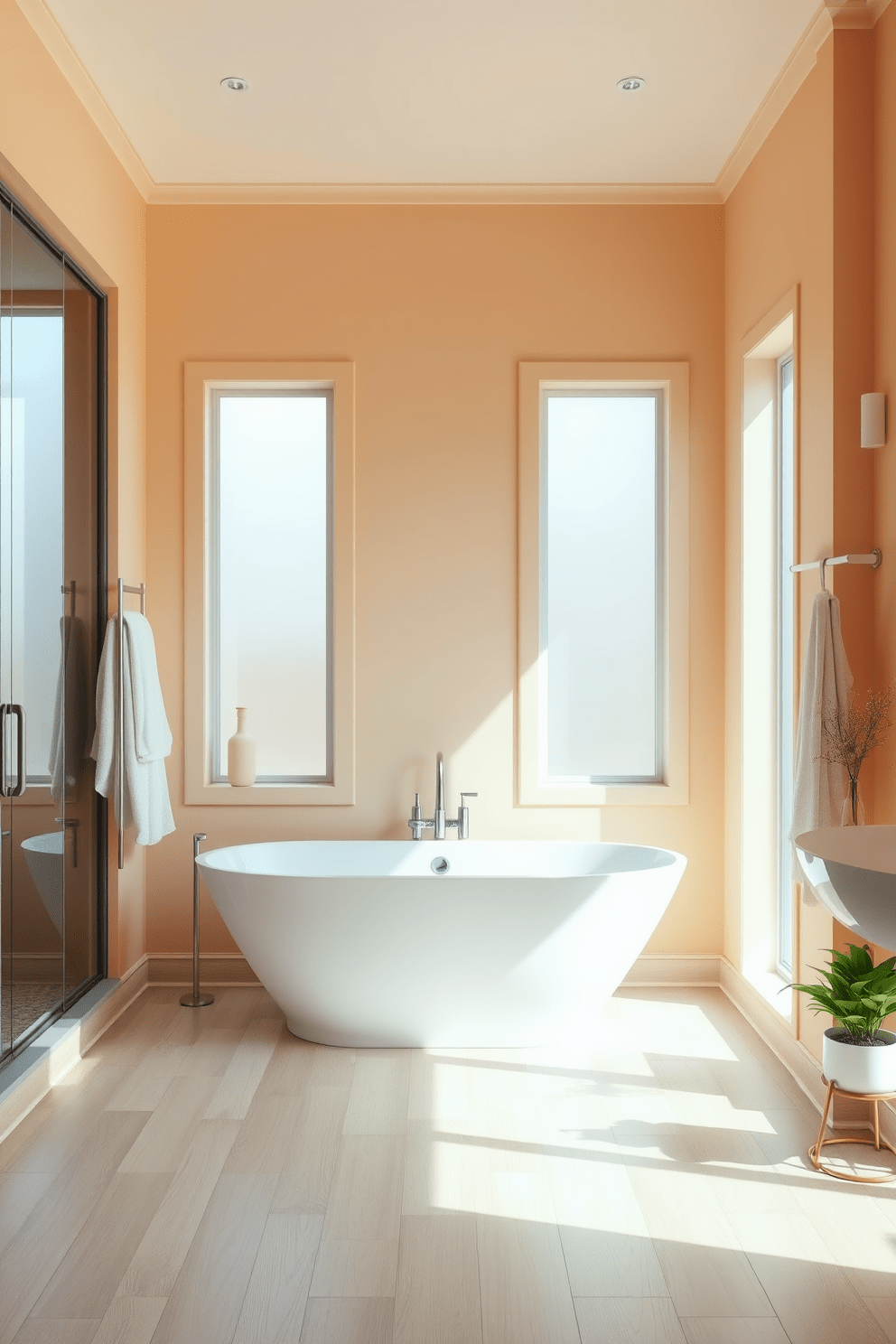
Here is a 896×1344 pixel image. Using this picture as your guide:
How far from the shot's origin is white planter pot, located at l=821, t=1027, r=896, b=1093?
103 inches

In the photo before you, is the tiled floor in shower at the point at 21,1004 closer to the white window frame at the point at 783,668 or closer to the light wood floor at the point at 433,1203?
the light wood floor at the point at 433,1203

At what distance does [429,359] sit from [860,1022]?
2747 mm

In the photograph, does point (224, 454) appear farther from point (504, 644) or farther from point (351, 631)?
point (504, 644)

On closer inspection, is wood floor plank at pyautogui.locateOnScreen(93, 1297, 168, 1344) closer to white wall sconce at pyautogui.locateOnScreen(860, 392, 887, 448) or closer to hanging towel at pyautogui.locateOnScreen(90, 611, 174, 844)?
hanging towel at pyautogui.locateOnScreen(90, 611, 174, 844)

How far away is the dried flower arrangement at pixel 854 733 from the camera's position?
2740 millimetres

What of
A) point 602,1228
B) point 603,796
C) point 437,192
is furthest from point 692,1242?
point 437,192

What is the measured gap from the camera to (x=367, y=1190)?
8.29ft

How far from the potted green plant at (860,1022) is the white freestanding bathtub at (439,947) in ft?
2.48

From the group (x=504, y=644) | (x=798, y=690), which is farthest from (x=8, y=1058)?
(x=798, y=690)

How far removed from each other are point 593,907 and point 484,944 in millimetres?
350

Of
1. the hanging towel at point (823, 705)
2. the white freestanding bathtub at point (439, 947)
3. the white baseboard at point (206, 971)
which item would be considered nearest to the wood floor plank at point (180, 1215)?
the white freestanding bathtub at point (439, 947)

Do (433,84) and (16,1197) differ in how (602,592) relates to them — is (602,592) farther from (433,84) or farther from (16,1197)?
(16,1197)

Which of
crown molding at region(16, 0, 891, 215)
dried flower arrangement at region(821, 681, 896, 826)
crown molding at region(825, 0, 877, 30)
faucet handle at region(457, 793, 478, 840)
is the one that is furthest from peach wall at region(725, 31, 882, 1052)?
faucet handle at region(457, 793, 478, 840)

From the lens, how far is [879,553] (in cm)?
285
